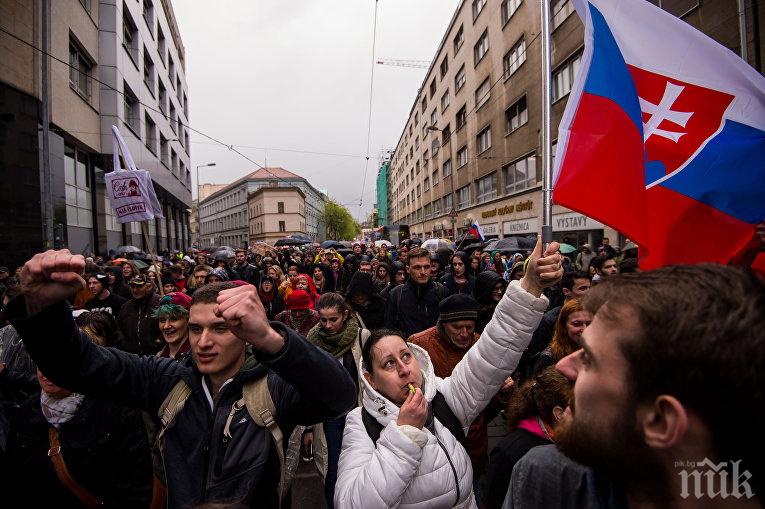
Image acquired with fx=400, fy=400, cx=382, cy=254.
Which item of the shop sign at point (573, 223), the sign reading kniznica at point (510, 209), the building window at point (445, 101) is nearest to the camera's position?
the shop sign at point (573, 223)

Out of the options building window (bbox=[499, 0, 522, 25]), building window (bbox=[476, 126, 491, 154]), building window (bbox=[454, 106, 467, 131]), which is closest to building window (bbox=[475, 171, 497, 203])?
building window (bbox=[476, 126, 491, 154])

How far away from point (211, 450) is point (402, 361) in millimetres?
892

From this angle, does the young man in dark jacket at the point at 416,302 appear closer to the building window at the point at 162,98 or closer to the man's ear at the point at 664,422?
the man's ear at the point at 664,422

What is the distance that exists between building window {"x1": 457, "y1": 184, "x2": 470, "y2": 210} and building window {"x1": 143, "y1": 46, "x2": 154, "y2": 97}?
20230 millimetres

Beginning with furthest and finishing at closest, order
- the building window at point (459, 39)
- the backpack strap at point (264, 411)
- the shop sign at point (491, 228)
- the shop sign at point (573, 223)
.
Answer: the building window at point (459, 39) < the shop sign at point (491, 228) < the shop sign at point (573, 223) < the backpack strap at point (264, 411)

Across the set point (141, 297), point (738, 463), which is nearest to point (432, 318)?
point (141, 297)

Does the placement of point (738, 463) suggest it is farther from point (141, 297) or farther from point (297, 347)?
point (141, 297)

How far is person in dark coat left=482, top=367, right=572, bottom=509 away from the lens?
1681 millimetres

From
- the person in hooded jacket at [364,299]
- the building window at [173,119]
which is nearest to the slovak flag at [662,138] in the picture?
the person in hooded jacket at [364,299]

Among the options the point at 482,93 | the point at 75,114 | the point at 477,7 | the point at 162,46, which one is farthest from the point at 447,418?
the point at 162,46

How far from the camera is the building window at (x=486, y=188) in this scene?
23609 millimetres

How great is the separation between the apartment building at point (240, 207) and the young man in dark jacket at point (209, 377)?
217ft

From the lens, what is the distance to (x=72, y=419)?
1.97m

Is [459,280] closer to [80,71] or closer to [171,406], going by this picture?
[171,406]
